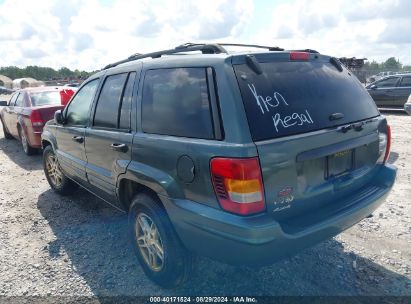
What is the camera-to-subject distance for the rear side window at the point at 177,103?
2.46 m

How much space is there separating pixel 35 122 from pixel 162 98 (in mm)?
5754

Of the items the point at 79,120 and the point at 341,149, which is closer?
the point at 341,149

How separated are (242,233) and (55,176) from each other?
4.15 m

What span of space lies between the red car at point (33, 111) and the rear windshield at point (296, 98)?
6296mm

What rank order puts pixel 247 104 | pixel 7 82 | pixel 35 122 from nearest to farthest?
pixel 247 104 → pixel 35 122 → pixel 7 82

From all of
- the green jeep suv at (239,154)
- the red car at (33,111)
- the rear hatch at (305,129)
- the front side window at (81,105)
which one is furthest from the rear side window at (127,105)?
the red car at (33,111)

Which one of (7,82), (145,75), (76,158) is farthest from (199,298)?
(7,82)

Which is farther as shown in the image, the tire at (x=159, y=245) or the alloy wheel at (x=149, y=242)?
the alloy wheel at (x=149, y=242)

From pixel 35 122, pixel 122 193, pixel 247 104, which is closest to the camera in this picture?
pixel 247 104

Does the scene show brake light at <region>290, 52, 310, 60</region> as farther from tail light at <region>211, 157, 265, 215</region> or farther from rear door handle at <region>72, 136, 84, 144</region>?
rear door handle at <region>72, 136, 84, 144</region>

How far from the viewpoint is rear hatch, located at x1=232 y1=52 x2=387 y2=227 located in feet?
7.64

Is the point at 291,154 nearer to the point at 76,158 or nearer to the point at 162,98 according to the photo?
the point at 162,98

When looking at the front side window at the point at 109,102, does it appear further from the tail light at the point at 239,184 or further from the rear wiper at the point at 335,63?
the rear wiper at the point at 335,63

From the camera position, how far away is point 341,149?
2.68m
